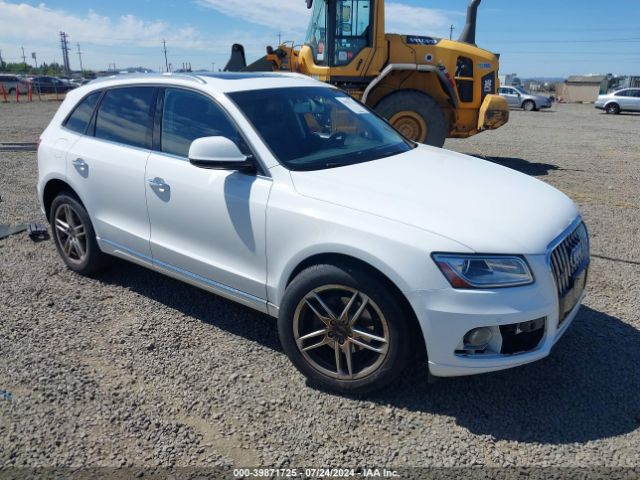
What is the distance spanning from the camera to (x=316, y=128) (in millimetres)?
3684

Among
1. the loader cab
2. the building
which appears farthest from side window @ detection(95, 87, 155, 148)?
the building

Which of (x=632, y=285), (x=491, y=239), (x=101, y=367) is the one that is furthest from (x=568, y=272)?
(x=101, y=367)

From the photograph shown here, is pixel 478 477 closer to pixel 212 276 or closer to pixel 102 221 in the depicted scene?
pixel 212 276

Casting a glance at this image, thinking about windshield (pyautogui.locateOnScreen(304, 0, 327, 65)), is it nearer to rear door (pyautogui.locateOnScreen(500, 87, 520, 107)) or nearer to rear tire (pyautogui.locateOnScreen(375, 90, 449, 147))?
rear tire (pyautogui.locateOnScreen(375, 90, 449, 147))

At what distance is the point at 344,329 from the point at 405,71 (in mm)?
8001

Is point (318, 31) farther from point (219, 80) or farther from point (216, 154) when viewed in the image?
point (216, 154)

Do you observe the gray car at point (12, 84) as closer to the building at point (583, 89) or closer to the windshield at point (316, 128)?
the windshield at point (316, 128)

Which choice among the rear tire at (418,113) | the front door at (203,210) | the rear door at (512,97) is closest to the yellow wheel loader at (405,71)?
the rear tire at (418,113)

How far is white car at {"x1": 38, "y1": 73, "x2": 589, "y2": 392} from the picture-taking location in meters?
2.56

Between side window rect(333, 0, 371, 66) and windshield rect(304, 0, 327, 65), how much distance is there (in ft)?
0.87

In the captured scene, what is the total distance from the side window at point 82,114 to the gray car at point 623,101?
Answer: 30958 millimetres

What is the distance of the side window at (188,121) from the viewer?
343 centimetres

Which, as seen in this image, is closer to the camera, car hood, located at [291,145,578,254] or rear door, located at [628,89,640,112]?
car hood, located at [291,145,578,254]

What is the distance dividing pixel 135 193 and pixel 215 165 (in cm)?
101
